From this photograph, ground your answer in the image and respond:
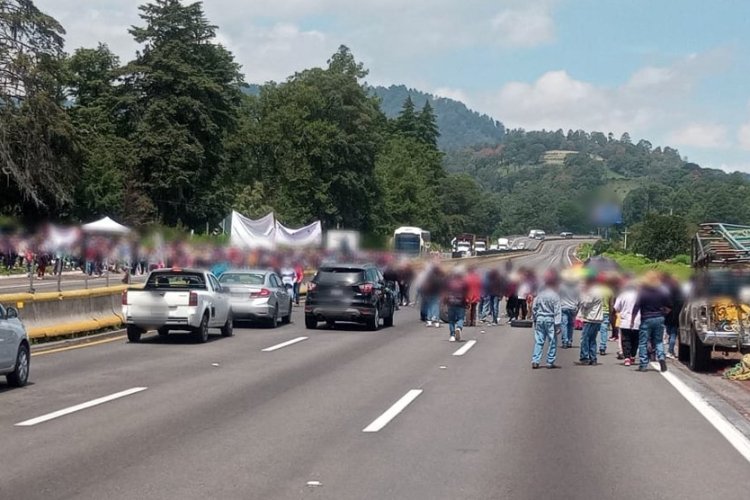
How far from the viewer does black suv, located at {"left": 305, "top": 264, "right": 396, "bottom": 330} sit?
27156 millimetres

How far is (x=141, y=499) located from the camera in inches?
325

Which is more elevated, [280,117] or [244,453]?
[280,117]

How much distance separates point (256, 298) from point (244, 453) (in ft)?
56.8

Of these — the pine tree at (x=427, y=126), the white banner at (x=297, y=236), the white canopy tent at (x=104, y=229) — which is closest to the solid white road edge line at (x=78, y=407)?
the white banner at (x=297, y=236)

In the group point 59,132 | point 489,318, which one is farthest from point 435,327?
point 59,132

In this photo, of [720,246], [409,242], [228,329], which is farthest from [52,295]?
[409,242]

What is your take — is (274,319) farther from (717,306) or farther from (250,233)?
(717,306)

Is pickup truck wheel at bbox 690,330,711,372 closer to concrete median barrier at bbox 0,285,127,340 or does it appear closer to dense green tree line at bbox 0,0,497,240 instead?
concrete median barrier at bbox 0,285,127,340

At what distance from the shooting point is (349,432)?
38.4ft

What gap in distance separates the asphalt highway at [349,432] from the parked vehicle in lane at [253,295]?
23.1 ft

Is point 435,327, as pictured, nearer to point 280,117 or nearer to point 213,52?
point 213,52

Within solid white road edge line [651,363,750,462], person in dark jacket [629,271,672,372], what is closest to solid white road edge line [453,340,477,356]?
person in dark jacket [629,271,672,372]

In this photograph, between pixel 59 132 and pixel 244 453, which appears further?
pixel 59 132

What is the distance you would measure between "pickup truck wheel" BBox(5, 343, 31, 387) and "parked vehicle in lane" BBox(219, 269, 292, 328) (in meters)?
11.8
